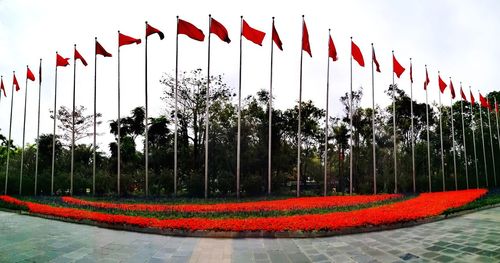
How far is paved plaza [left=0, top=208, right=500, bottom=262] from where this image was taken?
18.7 feet

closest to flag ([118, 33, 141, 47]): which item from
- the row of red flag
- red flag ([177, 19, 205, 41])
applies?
the row of red flag

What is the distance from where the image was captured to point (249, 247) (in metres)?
6.48

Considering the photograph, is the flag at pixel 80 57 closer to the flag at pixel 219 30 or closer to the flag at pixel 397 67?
the flag at pixel 219 30

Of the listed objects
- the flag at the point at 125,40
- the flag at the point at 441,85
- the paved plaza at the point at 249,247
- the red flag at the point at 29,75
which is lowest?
the paved plaza at the point at 249,247

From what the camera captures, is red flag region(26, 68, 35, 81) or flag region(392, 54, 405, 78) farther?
red flag region(26, 68, 35, 81)

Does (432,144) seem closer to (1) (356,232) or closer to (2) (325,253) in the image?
(1) (356,232)

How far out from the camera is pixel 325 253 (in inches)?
239

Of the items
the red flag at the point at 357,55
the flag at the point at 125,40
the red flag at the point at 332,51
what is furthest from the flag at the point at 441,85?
the flag at the point at 125,40

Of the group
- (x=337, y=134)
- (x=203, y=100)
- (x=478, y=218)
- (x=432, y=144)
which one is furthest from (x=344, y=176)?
(x=478, y=218)

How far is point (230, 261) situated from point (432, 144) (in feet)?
99.6

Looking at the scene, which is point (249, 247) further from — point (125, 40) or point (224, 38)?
point (125, 40)

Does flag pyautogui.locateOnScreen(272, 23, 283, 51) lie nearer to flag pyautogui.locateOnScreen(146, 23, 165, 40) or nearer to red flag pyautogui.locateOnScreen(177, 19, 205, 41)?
red flag pyautogui.locateOnScreen(177, 19, 205, 41)

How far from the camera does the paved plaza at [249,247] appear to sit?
5.70 metres

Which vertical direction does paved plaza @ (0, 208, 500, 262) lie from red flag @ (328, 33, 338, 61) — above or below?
below
